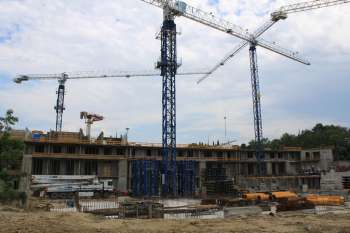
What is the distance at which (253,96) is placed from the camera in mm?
78438

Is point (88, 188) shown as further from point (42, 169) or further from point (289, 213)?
point (289, 213)

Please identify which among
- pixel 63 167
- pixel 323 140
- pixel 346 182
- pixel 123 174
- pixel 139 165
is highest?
pixel 323 140

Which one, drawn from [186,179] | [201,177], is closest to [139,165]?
[186,179]

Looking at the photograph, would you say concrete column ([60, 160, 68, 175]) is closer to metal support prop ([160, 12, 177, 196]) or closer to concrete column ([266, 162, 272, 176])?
metal support prop ([160, 12, 177, 196])

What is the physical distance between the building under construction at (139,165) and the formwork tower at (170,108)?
5.43ft

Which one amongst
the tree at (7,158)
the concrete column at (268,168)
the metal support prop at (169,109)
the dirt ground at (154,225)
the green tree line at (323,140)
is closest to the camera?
the dirt ground at (154,225)

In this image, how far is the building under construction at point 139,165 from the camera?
5956 cm

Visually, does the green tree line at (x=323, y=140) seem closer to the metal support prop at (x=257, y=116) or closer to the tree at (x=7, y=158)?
the metal support prop at (x=257, y=116)

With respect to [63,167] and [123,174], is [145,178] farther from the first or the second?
[63,167]

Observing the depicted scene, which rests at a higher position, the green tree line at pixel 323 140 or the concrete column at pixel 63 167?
the green tree line at pixel 323 140

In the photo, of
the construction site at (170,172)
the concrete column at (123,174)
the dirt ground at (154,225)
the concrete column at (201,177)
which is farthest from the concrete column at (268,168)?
the dirt ground at (154,225)

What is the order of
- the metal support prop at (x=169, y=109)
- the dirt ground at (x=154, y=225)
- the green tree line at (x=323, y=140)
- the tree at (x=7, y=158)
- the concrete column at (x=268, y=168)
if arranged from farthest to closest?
the green tree line at (x=323, y=140) → the concrete column at (x=268, y=168) → the metal support prop at (x=169, y=109) → the tree at (x=7, y=158) → the dirt ground at (x=154, y=225)

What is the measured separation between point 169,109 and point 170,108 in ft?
0.75

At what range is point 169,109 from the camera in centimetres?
5978
